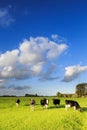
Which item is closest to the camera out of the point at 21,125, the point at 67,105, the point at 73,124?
the point at 21,125

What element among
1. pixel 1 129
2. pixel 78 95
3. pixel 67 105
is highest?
pixel 78 95

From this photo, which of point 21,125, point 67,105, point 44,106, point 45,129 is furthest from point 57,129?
point 44,106

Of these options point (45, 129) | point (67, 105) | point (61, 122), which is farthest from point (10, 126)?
point (67, 105)

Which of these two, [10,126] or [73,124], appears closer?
[10,126]

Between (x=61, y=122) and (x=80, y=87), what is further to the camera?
(x=80, y=87)

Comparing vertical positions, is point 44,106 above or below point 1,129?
above

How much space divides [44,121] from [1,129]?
17.7 ft

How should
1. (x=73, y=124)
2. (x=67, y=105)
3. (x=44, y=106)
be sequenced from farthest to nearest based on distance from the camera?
(x=44, y=106) → (x=67, y=105) → (x=73, y=124)

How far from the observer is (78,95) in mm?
126750

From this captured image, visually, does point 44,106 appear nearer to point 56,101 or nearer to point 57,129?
point 56,101

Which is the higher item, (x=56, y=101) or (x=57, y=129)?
(x=56, y=101)

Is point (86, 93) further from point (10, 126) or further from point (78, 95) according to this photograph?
point (10, 126)

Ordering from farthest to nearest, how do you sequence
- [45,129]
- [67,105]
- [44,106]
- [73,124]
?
[44,106] → [67,105] → [73,124] → [45,129]

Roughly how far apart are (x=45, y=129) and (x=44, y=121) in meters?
4.08
